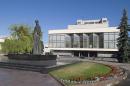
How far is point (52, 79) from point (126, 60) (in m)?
30.4

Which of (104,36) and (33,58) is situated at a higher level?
(104,36)

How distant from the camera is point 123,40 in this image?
150ft

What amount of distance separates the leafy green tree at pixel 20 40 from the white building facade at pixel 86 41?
27.0m

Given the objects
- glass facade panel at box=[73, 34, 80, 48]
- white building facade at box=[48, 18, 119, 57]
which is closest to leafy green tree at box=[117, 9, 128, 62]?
white building facade at box=[48, 18, 119, 57]

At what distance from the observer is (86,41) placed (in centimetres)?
7975

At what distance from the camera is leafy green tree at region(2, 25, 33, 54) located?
2190 inches

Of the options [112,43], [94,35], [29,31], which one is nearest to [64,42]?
[94,35]

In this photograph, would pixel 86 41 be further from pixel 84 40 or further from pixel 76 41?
pixel 76 41

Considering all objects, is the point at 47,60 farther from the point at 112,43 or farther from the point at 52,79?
the point at 112,43

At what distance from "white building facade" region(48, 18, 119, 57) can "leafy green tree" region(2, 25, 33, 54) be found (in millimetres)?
26971

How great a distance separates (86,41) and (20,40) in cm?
2963

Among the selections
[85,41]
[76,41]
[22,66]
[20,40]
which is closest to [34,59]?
[22,66]

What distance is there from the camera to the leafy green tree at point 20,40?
55.6m

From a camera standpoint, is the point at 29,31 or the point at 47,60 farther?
the point at 29,31
